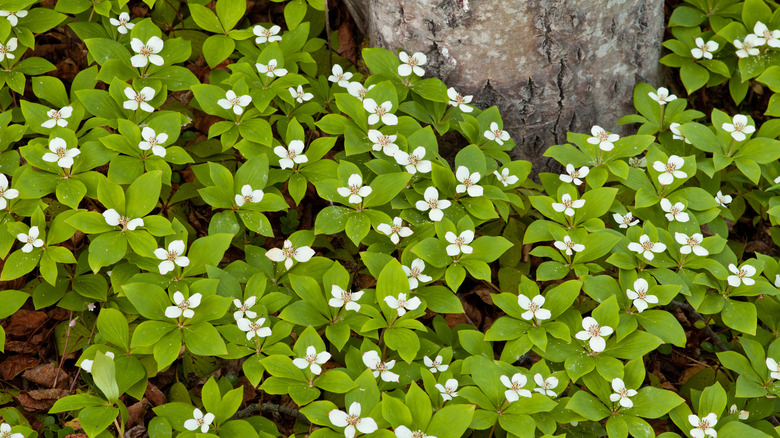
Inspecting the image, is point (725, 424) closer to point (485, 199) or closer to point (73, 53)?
point (485, 199)

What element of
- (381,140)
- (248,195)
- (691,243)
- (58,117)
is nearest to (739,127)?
(691,243)

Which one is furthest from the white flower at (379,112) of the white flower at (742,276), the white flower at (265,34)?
the white flower at (742,276)

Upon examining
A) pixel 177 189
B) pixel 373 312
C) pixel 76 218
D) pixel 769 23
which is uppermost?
pixel 769 23

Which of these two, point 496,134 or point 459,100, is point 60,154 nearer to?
point 459,100

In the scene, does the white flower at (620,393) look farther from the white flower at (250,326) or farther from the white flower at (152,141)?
the white flower at (152,141)

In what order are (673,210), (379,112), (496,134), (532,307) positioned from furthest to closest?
(496,134) → (379,112) → (673,210) → (532,307)

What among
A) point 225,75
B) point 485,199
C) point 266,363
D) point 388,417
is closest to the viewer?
point 388,417

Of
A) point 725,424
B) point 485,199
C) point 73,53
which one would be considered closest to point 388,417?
point 485,199
